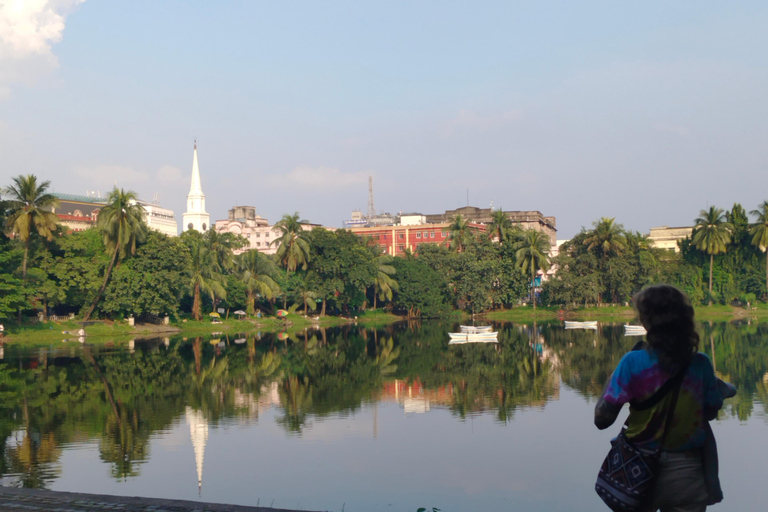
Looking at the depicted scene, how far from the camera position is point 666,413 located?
4.51 metres

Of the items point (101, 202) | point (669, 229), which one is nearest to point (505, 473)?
point (669, 229)

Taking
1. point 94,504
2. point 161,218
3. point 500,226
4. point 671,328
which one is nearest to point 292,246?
point 500,226

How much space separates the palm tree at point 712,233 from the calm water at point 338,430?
45.1 m

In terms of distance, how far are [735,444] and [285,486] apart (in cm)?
1026

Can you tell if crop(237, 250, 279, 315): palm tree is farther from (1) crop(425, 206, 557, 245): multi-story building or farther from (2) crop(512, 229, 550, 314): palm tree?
(1) crop(425, 206, 557, 245): multi-story building

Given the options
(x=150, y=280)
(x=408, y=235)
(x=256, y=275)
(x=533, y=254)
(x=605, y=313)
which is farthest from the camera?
(x=408, y=235)

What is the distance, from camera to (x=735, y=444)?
1623 centimetres

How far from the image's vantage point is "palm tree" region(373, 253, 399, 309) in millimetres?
78188

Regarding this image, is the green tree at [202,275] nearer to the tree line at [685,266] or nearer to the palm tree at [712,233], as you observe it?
the tree line at [685,266]

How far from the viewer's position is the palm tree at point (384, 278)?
78.2 m

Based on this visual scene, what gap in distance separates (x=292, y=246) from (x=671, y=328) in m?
69.8

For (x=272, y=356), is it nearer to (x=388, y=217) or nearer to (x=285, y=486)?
(x=285, y=486)

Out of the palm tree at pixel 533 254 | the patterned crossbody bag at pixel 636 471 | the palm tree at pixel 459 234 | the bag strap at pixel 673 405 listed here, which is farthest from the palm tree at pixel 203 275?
the bag strap at pixel 673 405

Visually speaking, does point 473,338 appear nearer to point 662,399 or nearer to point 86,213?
point 662,399
